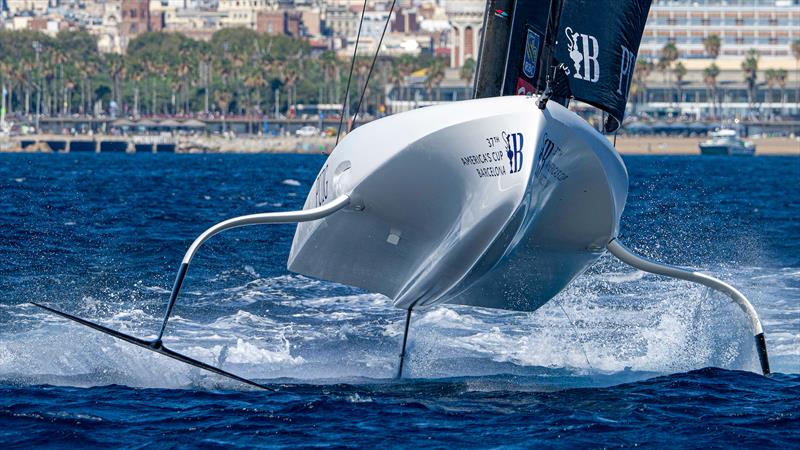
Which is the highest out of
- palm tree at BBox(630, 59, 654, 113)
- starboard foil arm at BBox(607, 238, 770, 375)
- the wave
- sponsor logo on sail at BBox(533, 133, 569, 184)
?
sponsor logo on sail at BBox(533, 133, 569, 184)

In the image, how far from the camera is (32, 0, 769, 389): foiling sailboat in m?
13.6

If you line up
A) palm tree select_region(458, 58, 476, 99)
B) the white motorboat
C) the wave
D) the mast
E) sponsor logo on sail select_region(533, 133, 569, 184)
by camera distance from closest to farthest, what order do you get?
sponsor logo on sail select_region(533, 133, 569, 184) < the mast < the wave < the white motorboat < palm tree select_region(458, 58, 476, 99)

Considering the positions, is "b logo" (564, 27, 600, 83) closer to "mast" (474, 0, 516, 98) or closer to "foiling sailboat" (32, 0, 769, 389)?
"foiling sailboat" (32, 0, 769, 389)

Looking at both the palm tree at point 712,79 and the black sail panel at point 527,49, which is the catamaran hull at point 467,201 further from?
the palm tree at point 712,79

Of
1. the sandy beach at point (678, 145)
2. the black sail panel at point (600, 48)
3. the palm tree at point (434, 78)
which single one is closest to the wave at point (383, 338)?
the black sail panel at point (600, 48)

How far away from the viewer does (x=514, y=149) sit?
1350 cm

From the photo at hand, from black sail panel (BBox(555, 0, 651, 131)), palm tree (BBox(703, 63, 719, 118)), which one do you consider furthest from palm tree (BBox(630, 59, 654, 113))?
black sail panel (BBox(555, 0, 651, 131))

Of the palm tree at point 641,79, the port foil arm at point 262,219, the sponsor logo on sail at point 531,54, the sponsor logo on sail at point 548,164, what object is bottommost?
the palm tree at point 641,79

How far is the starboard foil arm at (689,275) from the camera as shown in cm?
1516

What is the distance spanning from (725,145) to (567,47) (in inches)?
5576

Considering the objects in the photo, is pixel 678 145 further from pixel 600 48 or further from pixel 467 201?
pixel 467 201

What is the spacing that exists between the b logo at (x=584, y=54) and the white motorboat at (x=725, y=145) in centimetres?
14037

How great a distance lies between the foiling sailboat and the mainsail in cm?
1

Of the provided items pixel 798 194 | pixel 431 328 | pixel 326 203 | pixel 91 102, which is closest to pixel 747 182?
pixel 798 194
